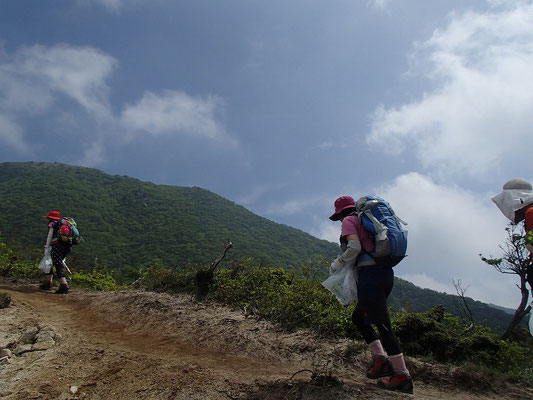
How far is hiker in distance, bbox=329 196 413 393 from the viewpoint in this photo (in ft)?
9.68

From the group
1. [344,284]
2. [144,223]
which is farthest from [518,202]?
[144,223]

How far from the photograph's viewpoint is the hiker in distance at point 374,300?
9.68 feet

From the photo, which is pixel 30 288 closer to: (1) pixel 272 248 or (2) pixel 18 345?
(2) pixel 18 345

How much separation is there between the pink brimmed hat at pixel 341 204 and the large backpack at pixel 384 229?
0.72 ft

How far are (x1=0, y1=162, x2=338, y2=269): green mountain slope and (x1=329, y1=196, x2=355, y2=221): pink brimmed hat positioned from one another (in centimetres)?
2740

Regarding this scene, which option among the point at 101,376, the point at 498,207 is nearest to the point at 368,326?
the point at 498,207

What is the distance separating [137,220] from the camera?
58.5 meters

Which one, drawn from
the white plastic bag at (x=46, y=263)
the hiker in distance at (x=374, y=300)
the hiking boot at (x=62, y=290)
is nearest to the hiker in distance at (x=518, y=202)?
the hiker in distance at (x=374, y=300)

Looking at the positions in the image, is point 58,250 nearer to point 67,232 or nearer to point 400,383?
point 67,232

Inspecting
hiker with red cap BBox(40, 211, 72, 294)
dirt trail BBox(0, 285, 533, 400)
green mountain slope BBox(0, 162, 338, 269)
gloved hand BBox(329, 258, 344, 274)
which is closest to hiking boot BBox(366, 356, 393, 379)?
dirt trail BBox(0, 285, 533, 400)

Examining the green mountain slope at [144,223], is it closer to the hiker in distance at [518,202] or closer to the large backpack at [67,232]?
the large backpack at [67,232]

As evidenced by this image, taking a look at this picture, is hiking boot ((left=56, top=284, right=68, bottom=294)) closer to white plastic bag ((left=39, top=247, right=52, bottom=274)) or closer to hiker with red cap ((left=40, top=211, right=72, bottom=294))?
hiker with red cap ((left=40, top=211, right=72, bottom=294))

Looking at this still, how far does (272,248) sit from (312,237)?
22440mm

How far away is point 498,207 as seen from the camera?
299 cm
